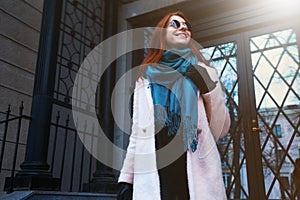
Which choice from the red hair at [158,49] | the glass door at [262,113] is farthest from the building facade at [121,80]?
the red hair at [158,49]

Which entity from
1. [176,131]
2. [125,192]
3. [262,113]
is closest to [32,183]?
[125,192]

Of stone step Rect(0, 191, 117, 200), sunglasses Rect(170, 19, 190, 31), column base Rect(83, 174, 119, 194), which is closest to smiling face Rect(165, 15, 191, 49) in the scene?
sunglasses Rect(170, 19, 190, 31)

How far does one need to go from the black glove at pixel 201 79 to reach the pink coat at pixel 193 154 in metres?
0.03

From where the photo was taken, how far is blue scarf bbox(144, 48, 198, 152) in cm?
132

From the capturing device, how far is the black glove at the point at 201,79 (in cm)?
137

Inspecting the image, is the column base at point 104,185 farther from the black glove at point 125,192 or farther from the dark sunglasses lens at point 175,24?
the dark sunglasses lens at point 175,24

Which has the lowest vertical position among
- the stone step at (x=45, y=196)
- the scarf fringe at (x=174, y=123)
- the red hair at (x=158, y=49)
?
the stone step at (x=45, y=196)

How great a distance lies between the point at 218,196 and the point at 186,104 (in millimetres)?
415

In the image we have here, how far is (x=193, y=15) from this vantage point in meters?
4.45

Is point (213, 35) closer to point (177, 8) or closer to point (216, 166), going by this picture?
point (177, 8)

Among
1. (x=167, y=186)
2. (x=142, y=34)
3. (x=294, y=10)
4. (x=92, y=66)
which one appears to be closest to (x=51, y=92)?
(x=92, y=66)

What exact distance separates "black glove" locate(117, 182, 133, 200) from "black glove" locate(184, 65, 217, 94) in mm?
555

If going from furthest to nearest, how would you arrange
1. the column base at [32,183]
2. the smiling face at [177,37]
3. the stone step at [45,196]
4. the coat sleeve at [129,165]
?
the column base at [32,183], the stone step at [45,196], the smiling face at [177,37], the coat sleeve at [129,165]

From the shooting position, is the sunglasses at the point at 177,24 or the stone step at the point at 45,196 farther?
the stone step at the point at 45,196
